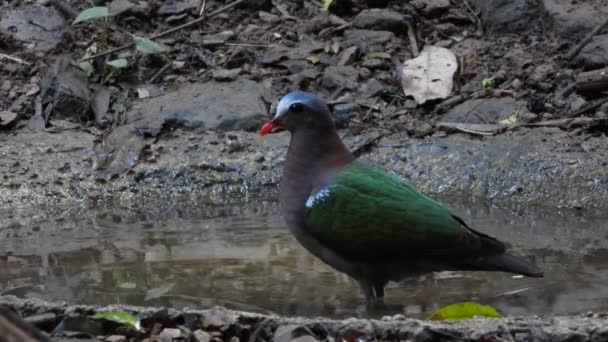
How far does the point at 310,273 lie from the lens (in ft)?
18.4

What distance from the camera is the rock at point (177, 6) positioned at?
8930 mm

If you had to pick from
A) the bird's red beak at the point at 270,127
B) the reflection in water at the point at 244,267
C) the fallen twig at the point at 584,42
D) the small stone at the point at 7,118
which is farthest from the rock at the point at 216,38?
the bird's red beak at the point at 270,127

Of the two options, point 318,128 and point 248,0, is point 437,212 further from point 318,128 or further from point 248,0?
point 248,0

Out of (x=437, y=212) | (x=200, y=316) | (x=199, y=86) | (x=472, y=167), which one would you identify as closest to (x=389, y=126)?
(x=472, y=167)

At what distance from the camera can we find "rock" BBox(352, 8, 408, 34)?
8586mm

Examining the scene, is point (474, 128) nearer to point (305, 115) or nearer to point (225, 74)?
point (225, 74)

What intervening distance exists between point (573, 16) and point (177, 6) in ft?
9.74

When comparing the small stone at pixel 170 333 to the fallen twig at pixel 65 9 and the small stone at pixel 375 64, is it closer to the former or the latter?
the small stone at pixel 375 64

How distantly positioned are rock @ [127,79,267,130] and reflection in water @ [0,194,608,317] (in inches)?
34.1

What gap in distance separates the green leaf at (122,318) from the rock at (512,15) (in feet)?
17.4

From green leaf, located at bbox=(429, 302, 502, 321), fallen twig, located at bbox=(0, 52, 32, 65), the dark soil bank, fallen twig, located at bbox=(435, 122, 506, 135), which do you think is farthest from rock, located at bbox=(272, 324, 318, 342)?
fallen twig, located at bbox=(0, 52, 32, 65)

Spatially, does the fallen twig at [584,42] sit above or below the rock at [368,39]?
below

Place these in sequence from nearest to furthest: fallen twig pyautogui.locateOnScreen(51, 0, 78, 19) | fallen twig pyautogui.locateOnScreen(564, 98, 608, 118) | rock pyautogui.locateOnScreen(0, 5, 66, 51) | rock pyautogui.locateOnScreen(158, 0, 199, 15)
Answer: fallen twig pyautogui.locateOnScreen(564, 98, 608, 118)
rock pyautogui.locateOnScreen(0, 5, 66, 51)
fallen twig pyautogui.locateOnScreen(51, 0, 78, 19)
rock pyautogui.locateOnScreen(158, 0, 199, 15)

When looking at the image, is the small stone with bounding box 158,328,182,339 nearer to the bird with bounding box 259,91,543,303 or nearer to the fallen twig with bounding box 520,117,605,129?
the bird with bounding box 259,91,543,303
